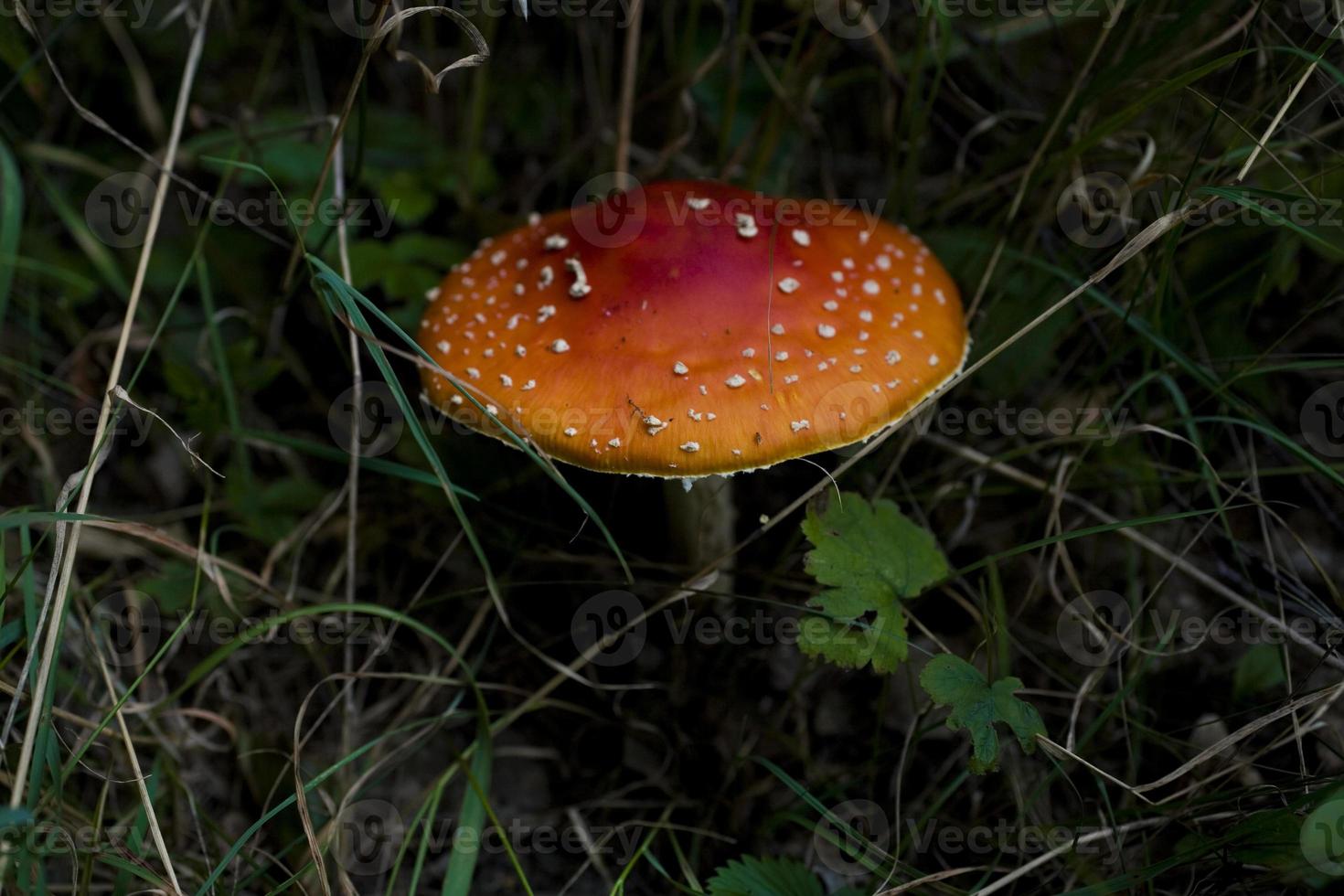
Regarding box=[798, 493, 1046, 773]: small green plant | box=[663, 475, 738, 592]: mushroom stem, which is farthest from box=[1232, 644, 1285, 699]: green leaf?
box=[663, 475, 738, 592]: mushroom stem

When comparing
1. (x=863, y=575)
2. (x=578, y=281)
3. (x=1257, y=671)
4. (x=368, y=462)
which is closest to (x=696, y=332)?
(x=578, y=281)

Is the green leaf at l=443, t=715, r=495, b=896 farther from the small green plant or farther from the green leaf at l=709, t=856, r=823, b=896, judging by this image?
the small green plant

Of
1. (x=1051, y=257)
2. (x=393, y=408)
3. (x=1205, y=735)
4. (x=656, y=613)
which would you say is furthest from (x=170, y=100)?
(x=1205, y=735)

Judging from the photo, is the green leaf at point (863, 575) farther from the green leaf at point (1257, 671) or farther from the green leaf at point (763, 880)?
the green leaf at point (1257, 671)

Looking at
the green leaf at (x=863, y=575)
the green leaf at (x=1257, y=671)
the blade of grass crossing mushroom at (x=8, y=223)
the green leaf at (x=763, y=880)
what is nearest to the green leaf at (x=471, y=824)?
the green leaf at (x=763, y=880)

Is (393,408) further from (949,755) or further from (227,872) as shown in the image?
(949,755)

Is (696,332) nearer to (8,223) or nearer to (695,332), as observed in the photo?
(695,332)
